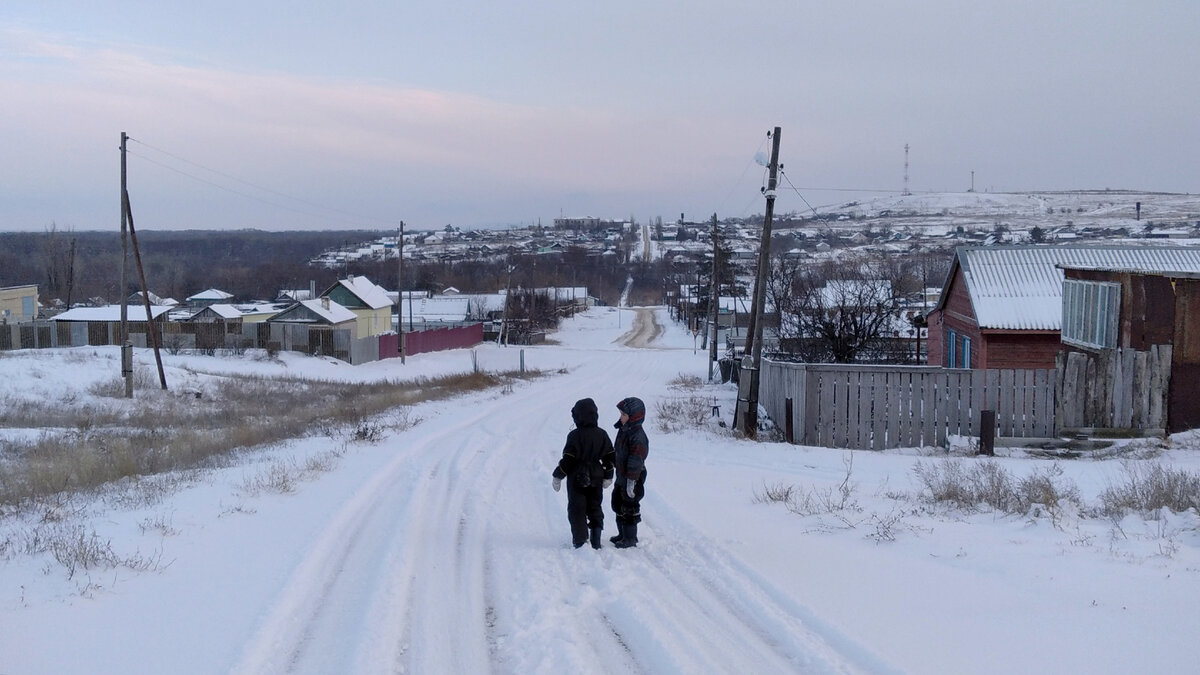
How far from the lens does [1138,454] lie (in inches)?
521

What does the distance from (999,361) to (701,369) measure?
26.1 meters

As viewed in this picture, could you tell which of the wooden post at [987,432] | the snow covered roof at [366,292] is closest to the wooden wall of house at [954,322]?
the wooden post at [987,432]

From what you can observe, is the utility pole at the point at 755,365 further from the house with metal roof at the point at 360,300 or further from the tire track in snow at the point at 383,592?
the house with metal roof at the point at 360,300

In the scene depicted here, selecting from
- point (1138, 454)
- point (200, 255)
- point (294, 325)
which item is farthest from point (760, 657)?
point (200, 255)

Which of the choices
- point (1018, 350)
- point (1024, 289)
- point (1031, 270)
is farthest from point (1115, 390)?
point (1031, 270)

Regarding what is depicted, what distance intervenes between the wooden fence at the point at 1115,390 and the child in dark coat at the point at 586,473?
10.3m

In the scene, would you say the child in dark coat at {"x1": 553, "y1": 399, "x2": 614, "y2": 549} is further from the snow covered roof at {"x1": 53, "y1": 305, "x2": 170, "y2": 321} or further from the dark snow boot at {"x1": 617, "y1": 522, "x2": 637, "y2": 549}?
the snow covered roof at {"x1": 53, "y1": 305, "x2": 170, "y2": 321}

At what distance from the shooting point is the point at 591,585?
22.0ft

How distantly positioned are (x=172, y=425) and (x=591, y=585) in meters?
18.8

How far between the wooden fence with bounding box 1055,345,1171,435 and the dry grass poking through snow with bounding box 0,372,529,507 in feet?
39.4

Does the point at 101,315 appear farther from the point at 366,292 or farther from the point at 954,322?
the point at 954,322

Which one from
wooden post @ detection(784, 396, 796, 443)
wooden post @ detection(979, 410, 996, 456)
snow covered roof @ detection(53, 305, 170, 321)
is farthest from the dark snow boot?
snow covered roof @ detection(53, 305, 170, 321)

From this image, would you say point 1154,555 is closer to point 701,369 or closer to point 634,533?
point 634,533

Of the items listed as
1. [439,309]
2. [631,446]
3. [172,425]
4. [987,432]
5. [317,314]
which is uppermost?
[631,446]
